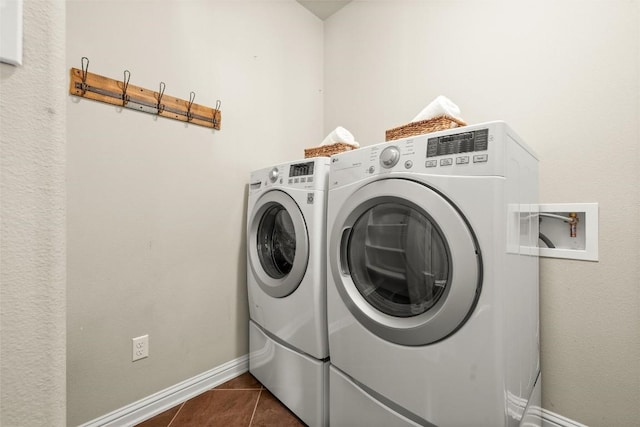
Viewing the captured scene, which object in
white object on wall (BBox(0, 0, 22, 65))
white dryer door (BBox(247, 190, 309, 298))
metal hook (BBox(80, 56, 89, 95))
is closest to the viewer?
white object on wall (BBox(0, 0, 22, 65))

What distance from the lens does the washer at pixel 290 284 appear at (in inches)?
44.2

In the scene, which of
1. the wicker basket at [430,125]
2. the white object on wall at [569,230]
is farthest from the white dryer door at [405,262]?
the white object on wall at [569,230]

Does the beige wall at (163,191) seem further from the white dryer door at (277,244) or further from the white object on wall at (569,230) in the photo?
the white object on wall at (569,230)

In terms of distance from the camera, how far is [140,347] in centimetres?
124

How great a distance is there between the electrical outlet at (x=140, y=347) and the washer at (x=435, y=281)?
34.7 inches

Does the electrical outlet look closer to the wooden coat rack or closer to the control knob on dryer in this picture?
the wooden coat rack

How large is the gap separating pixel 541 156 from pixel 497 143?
680 millimetres

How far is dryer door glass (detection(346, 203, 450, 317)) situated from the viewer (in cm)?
80

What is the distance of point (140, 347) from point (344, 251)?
106 centimetres

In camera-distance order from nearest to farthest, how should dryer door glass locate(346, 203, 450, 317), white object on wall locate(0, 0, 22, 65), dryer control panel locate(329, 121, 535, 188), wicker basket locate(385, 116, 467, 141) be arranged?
white object on wall locate(0, 0, 22, 65)
dryer control panel locate(329, 121, 535, 188)
dryer door glass locate(346, 203, 450, 317)
wicker basket locate(385, 116, 467, 141)

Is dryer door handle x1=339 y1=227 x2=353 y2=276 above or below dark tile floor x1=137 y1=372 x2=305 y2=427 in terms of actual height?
above

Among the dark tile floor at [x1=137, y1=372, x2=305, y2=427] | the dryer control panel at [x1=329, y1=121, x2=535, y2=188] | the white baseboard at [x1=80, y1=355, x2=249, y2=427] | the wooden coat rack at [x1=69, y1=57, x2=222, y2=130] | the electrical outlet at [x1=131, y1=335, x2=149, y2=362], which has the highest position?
the wooden coat rack at [x1=69, y1=57, x2=222, y2=130]

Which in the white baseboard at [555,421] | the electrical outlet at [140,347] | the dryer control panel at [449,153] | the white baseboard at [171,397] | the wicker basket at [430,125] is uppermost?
the wicker basket at [430,125]

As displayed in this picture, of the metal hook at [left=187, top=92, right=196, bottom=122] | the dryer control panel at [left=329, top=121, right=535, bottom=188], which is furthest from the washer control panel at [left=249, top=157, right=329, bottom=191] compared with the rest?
the metal hook at [left=187, top=92, right=196, bottom=122]
